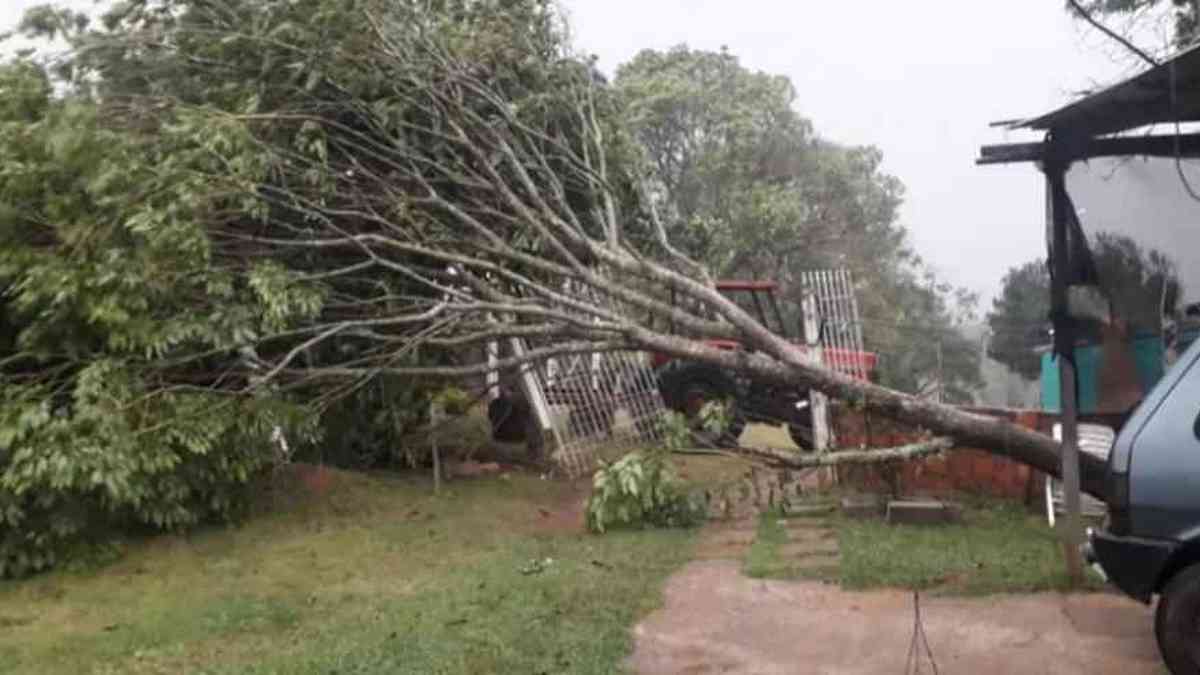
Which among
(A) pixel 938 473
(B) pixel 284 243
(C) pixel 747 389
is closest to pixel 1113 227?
(A) pixel 938 473

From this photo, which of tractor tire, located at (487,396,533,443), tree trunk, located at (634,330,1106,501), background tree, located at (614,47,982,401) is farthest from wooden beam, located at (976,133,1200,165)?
background tree, located at (614,47,982,401)

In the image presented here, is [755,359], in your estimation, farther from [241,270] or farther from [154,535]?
[154,535]

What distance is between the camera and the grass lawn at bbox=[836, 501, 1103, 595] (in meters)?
6.80

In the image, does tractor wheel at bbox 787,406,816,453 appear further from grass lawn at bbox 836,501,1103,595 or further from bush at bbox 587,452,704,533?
bush at bbox 587,452,704,533

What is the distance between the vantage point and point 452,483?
1098 cm

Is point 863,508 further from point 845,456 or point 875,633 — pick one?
point 875,633

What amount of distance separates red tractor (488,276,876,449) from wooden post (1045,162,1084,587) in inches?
174

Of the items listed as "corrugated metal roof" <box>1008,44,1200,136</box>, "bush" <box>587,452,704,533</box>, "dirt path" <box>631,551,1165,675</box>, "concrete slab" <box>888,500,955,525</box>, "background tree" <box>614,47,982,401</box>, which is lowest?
"dirt path" <box>631,551,1165,675</box>

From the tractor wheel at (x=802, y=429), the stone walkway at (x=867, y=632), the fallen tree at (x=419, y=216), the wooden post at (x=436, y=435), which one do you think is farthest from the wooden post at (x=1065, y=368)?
the wooden post at (x=436, y=435)

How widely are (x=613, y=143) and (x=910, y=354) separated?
448 centimetres

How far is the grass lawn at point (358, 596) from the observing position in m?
5.74

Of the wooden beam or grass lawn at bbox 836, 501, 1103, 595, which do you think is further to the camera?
grass lawn at bbox 836, 501, 1103, 595

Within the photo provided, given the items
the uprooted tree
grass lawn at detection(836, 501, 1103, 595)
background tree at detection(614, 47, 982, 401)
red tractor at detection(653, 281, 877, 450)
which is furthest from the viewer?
background tree at detection(614, 47, 982, 401)

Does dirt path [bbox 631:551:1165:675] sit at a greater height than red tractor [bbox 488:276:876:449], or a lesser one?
lesser
